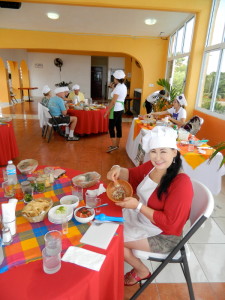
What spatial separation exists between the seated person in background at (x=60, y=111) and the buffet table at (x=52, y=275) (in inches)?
138

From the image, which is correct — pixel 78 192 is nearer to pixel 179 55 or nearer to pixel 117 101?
pixel 117 101

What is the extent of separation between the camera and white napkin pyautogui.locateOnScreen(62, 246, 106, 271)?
816 mm

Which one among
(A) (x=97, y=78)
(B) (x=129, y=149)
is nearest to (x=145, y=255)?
(B) (x=129, y=149)

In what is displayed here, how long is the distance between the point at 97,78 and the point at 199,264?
43.6 feet

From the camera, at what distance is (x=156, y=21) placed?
220 inches

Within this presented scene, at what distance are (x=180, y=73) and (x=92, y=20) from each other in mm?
2811

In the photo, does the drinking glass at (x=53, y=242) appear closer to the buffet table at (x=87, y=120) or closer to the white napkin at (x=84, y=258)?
the white napkin at (x=84, y=258)

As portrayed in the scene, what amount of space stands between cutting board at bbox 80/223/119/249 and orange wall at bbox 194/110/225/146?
10.8 ft

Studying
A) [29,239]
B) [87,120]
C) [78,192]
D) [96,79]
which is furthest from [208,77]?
[96,79]

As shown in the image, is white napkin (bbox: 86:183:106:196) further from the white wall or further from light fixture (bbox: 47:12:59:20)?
the white wall

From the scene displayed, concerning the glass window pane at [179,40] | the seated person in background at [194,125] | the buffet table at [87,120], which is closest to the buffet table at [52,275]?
the seated person in background at [194,125]

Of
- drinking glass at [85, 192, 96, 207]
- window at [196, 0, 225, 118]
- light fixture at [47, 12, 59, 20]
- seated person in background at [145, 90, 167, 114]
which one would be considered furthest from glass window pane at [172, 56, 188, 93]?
drinking glass at [85, 192, 96, 207]

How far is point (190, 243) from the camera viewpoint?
6.03 ft

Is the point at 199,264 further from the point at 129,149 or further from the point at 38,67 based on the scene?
the point at 38,67
